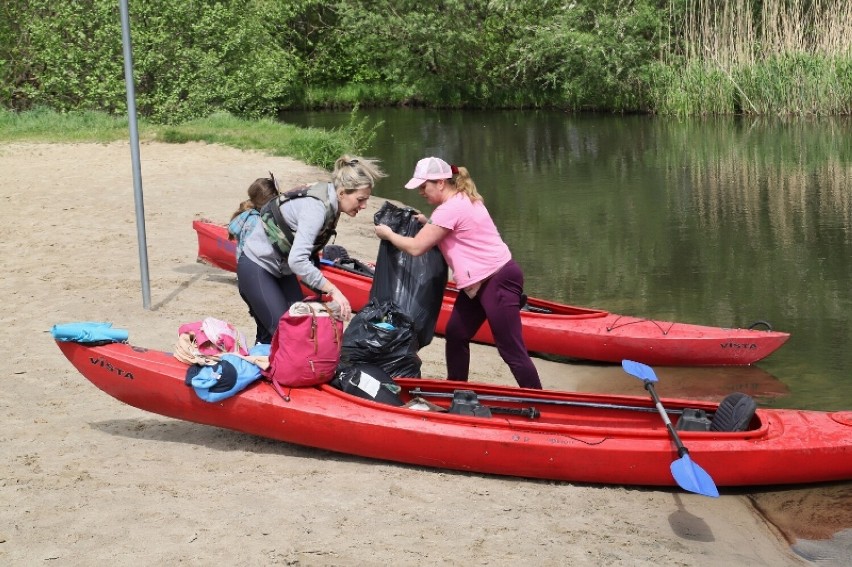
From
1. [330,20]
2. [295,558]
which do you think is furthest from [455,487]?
[330,20]

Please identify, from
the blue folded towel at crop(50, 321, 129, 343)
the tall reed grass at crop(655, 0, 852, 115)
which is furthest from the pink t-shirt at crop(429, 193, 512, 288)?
the tall reed grass at crop(655, 0, 852, 115)

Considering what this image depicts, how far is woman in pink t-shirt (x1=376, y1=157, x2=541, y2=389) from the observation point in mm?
6449

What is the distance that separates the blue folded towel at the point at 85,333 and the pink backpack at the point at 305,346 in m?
0.90

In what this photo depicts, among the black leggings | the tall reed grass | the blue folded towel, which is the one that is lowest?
the blue folded towel

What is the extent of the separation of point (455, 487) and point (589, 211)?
36.6 feet

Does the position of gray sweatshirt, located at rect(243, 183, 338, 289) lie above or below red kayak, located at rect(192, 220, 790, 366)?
above

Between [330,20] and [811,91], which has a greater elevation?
[330,20]

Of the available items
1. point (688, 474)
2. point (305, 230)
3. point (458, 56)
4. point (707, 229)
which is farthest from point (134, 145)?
point (458, 56)

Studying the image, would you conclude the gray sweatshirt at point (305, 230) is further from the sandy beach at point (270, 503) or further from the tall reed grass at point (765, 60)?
the tall reed grass at point (765, 60)

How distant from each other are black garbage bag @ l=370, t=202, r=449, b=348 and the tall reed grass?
1867cm

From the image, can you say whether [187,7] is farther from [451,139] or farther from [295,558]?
[295,558]

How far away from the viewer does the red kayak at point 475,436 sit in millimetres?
6094

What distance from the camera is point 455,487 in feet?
19.7

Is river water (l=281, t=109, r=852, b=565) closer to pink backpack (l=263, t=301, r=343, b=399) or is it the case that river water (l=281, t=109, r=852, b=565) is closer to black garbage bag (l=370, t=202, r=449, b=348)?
black garbage bag (l=370, t=202, r=449, b=348)
